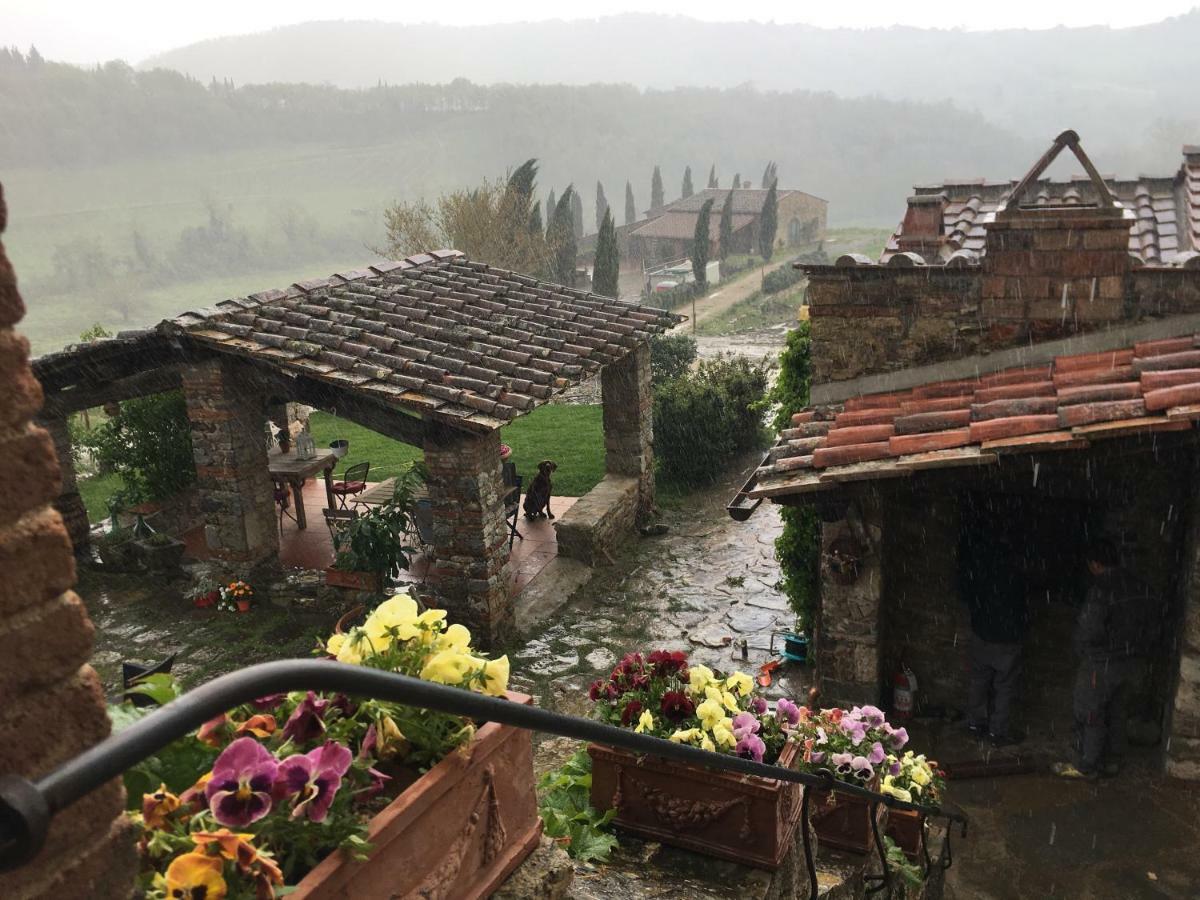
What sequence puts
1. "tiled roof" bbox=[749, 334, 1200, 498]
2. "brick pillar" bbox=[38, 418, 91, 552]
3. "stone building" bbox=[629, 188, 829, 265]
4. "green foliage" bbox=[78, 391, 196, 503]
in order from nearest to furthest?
"tiled roof" bbox=[749, 334, 1200, 498] < "brick pillar" bbox=[38, 418, 91, 552] < "green foliage" bbox=[78, 391, 196, 503] < "stone building" bbox=[629, 188, 829, 265]

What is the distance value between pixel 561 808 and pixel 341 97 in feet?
379

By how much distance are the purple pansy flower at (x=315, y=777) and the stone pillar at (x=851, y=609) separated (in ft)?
17.1

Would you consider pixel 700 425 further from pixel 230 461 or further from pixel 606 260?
pixel 606 260

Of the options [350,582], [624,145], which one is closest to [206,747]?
[350,582]

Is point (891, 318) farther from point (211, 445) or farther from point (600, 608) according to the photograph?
point (211, 445)

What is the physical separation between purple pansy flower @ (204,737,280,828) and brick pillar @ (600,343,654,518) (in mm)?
10134

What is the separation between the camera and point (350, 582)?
9352mm

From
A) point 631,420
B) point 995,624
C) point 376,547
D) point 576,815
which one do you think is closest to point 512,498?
point 631,420

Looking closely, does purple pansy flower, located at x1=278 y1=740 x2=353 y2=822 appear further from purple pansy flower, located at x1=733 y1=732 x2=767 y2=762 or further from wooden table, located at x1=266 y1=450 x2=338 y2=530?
wooden table, located at x1=266 y1=450 x2=338 y2=530

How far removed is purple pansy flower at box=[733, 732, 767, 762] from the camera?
3098mm

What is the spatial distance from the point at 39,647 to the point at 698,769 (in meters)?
2.24

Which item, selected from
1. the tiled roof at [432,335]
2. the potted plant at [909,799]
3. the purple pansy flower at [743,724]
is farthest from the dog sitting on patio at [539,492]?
the purple pansy flower at [743,724]

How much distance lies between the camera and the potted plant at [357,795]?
165cm

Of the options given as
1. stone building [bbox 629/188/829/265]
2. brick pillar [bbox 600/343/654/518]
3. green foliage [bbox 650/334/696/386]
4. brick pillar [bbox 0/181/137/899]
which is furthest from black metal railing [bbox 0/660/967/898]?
stone building [bbox 629/188/829/265]
